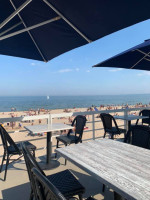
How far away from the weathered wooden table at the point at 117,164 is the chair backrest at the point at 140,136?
0.41 m

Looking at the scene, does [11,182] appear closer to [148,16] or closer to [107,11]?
[107,11]

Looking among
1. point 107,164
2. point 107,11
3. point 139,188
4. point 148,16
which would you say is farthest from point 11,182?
point 148,16

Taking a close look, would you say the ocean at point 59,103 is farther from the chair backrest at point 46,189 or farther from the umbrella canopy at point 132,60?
the chair backrest at point 46,189

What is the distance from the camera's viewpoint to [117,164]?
1.33 meters

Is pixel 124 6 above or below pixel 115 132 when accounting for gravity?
above

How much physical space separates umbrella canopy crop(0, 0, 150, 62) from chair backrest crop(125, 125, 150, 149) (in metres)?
1.24

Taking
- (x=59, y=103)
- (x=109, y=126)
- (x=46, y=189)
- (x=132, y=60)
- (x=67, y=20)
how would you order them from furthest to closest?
(x=59, y=103), (x=132, y=60), (x=109, y=126), (x=67, y=20), (x=46, y=189)

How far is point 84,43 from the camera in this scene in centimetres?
243

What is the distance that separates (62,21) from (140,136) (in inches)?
70.2

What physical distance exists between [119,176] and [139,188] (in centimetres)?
17

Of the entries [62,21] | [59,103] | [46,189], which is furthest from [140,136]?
[59,103]

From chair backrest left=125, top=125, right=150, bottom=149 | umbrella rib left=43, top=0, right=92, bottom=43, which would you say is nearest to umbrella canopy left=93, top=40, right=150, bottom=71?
umbrella rib left=43, top=0, right=92, bottom=43

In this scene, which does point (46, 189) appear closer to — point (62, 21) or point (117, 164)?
point (117, 164)

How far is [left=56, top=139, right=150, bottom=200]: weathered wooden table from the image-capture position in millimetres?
973
